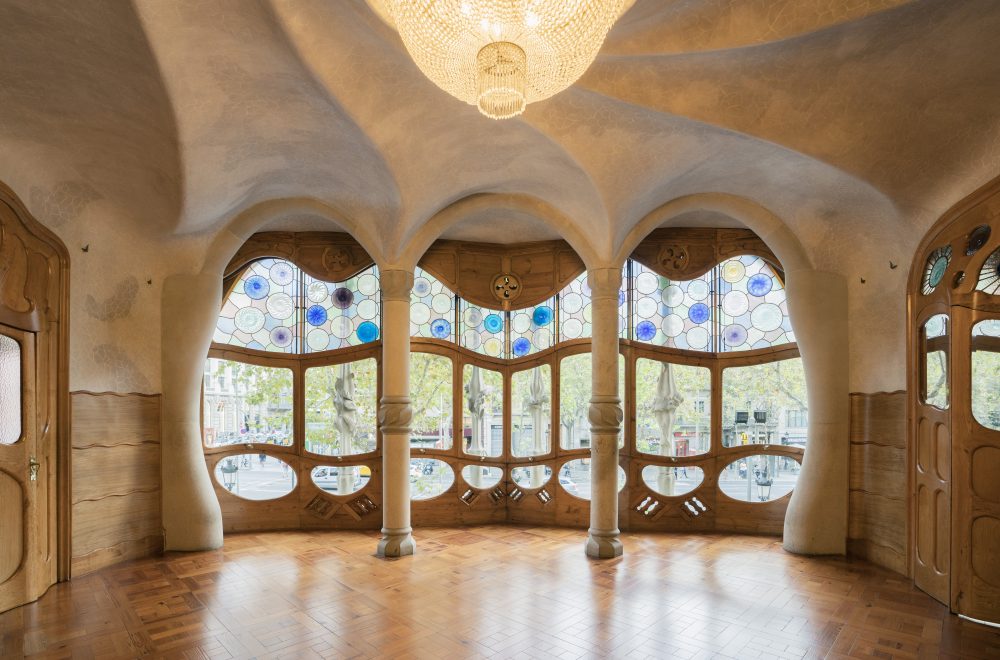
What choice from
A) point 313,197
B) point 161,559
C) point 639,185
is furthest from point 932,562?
point 161,559

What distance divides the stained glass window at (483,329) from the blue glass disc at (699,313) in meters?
2.25

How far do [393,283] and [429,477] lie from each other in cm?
251

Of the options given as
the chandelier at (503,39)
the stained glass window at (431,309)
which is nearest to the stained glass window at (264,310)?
the stained glass window at (431,309)

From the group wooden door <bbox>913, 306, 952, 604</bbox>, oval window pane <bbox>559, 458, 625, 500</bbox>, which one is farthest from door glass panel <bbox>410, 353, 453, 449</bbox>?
wooden door <bbox>913, 306, 952, 604</bbox>

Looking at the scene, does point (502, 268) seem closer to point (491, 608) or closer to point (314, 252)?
point (314, 252)

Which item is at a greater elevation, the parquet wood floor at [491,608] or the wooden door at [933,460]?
the wooden door at [933,460]

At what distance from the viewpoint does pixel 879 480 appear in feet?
19.4

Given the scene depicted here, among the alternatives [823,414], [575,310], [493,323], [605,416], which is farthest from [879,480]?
[493,323]

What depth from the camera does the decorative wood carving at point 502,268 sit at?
7.69m

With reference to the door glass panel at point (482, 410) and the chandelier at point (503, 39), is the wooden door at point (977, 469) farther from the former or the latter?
the door glass panel at point (482, 410)

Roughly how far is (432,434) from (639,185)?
12.5 feet

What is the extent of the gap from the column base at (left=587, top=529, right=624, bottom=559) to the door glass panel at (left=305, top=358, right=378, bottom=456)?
9.18ft

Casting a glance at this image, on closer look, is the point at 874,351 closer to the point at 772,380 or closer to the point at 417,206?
the point at 772,380

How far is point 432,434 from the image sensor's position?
7668mm
